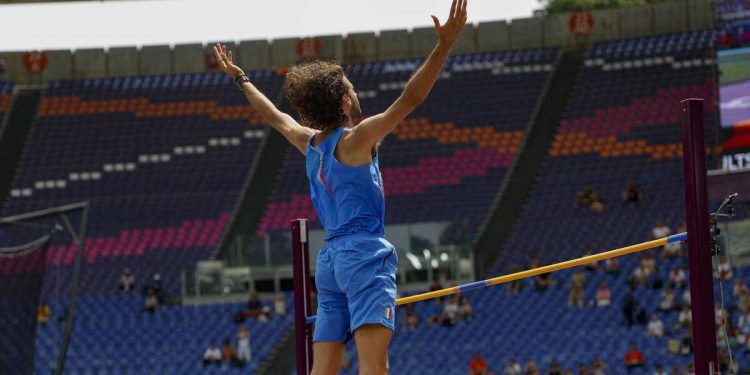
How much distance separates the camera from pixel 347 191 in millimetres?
4734

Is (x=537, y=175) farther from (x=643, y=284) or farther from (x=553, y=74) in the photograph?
(x=643, y=284)

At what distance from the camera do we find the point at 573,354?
2173 cm

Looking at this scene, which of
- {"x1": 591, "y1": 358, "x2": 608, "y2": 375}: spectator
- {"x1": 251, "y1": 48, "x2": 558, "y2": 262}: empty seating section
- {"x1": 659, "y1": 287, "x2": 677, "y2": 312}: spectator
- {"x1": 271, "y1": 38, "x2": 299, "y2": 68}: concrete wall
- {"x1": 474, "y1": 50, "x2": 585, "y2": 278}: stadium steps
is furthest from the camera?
{"x1": 271, "y1": 38, "x2": 299, "y2": 68}: concrete wall

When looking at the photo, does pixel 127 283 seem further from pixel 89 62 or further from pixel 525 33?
pixel 525 33

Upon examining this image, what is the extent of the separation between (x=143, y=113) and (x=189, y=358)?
A: 9.57m

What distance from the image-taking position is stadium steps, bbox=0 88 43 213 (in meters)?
29.9

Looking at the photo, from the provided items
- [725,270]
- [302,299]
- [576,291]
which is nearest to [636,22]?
[576,291]

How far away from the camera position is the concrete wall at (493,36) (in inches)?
1261

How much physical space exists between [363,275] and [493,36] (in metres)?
27.8

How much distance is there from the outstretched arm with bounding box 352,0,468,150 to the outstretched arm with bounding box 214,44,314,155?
598mm

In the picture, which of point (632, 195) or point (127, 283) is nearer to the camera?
point (127, 283)

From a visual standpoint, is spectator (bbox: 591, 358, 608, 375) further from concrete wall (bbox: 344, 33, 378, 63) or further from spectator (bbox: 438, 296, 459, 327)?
concrete wall (bbox: 344, 33, 378, 63)

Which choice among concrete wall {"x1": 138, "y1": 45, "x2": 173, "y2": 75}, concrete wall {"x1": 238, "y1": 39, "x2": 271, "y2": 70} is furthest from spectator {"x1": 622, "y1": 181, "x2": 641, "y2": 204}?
concrete wall {"x1": 138, "y1": 45, "x2": 173, "y2": 75}

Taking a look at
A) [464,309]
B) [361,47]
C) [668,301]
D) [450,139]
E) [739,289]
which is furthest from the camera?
[361,47]
